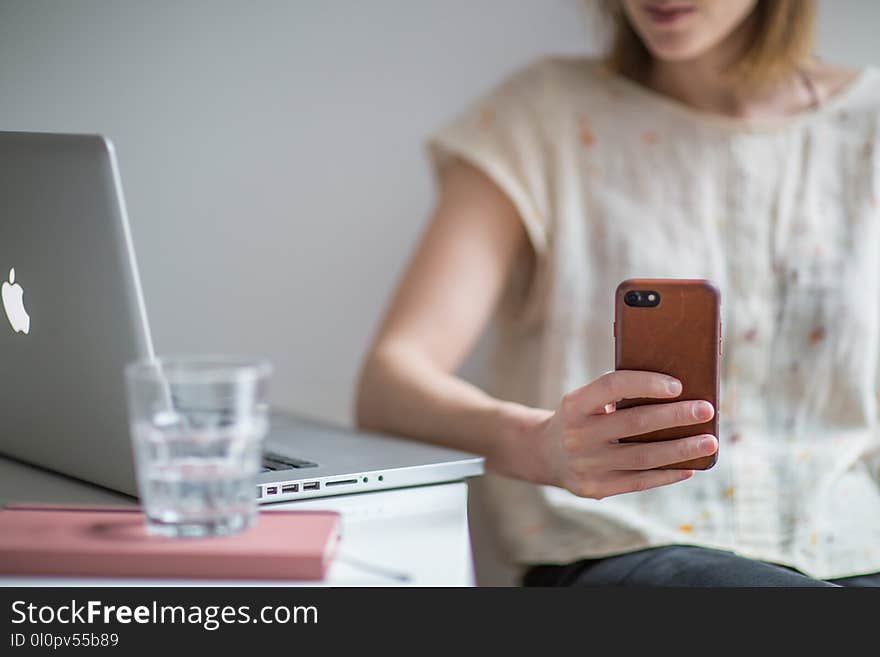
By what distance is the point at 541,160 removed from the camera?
1312 millimetres

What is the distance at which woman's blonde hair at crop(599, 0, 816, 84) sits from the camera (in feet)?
4.36

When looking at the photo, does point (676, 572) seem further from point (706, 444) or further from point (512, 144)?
point (512, 144)

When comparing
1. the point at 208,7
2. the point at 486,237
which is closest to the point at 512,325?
the point at 486,237

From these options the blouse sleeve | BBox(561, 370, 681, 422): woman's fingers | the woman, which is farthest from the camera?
the blouse sleeve

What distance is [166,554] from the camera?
0.61 meters

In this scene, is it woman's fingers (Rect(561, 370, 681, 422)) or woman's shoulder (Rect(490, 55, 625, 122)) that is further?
woman's shoulder (Rect(490, 55, 625, 122))

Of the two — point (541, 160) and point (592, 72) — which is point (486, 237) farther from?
point (592, 72)

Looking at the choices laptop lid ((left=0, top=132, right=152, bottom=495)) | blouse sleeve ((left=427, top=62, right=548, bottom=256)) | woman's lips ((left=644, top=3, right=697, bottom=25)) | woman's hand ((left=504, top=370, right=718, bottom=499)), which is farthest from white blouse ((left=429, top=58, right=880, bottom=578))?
laptop lid ((left=0, top=132, right=152, bottom=495))

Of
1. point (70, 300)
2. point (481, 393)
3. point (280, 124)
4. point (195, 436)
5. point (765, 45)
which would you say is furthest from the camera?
point (280, 124)

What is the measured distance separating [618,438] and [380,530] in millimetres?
207

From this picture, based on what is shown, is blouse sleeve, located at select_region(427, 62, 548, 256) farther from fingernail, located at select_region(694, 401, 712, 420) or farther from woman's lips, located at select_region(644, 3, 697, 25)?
fingernail, located at select_region(694, 401, 712, 420)

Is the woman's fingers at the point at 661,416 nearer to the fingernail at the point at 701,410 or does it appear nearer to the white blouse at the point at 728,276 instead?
the fingernail at the point at 701,410

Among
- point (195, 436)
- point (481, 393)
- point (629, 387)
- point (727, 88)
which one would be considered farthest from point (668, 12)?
point (195, 436)

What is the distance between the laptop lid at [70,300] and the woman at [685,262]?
39 centimetres
